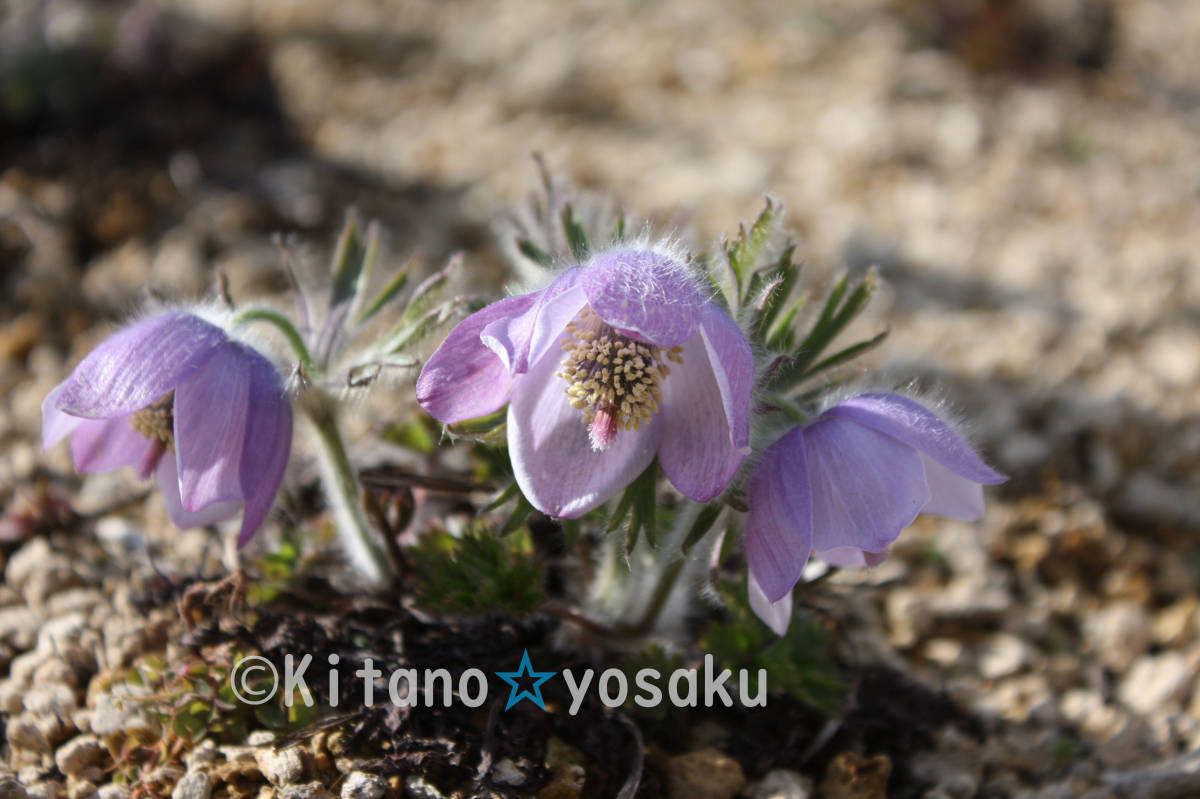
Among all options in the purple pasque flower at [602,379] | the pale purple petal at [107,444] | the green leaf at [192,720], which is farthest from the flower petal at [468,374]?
the green leaf at [192,720]

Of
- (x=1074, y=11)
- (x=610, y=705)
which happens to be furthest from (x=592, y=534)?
(x=1074, y=11)

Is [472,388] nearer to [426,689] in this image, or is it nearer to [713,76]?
[426,689]

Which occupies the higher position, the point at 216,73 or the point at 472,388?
the point at 216,73

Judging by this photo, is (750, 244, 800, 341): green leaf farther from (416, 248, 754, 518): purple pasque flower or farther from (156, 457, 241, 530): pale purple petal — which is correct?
(156, 457, 241, 530): pale purple petal

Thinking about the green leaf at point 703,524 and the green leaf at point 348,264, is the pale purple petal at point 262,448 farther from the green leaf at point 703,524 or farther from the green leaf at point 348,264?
the green leaf at point 703,524

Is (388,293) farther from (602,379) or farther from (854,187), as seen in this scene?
(854,187)

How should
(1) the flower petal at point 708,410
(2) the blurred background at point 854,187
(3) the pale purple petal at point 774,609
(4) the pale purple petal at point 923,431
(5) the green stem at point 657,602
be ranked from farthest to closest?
(2) the blurred background at point 854,187, (5) the green stem at point 657,602, (3) the pale purple petal at point 774,609, (4) the pale purple petal at point 923,431, (1) the flower petal at point 708,410

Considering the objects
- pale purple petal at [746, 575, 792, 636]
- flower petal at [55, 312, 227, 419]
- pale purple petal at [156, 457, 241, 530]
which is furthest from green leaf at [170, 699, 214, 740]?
pale purple petal at [746, 575, 792, 636]

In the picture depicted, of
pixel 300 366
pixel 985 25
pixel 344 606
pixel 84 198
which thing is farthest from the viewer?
pixel 985 25
